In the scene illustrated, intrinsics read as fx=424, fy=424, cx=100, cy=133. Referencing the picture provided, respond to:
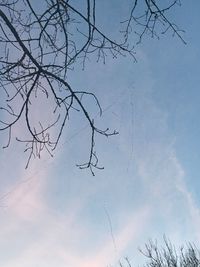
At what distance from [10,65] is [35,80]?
225mm

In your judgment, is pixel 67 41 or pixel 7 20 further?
pixel 67 41

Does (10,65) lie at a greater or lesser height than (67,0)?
lesser

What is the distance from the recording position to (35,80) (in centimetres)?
337

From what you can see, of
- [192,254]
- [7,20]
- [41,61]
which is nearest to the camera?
[7,20]

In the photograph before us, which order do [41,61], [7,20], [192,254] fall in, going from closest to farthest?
[7,20] → [41,61] → [192,254]

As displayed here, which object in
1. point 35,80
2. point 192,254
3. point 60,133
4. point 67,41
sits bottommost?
point 60,133

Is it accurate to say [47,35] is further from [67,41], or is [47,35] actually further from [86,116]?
[86,116]

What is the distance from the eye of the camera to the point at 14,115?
331 centimetres

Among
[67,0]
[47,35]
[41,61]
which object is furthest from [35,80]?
[67,0]

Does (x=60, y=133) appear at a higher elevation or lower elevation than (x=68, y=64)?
lower

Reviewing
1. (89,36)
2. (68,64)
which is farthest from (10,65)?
(89,36)

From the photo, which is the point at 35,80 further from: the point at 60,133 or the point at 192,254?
the point at 192,254

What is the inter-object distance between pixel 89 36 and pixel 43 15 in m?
0.40

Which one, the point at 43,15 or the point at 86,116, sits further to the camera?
the point at 86,116
